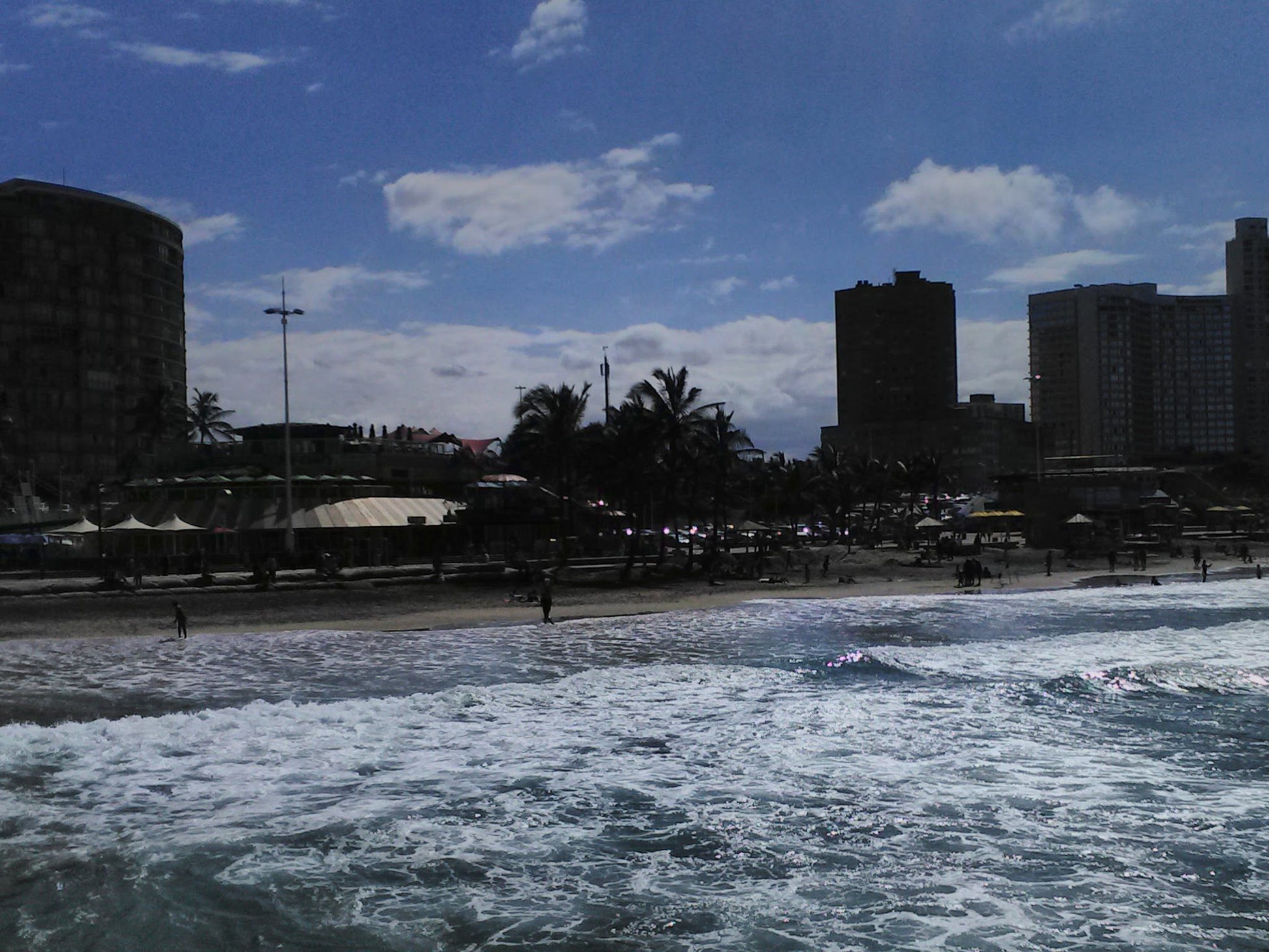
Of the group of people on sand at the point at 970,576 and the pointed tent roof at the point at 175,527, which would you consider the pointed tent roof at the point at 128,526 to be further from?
the group of people on sand at the point at 970,576

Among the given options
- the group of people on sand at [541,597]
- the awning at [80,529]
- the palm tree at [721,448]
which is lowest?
the group of people on sand at [541,597]

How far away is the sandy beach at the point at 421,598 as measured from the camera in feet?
108

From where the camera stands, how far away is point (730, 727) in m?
17.1

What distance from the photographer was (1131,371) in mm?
187250

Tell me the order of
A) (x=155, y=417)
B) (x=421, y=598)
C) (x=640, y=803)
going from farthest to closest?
(x=155, y=417) → (x=421, y=598) → (x=640, y=803)

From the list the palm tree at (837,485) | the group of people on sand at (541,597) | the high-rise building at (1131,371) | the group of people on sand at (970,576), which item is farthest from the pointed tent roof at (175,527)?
the high-rise building at (1131,371)

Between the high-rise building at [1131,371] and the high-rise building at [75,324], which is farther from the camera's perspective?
the high-rise building at [1131,371]

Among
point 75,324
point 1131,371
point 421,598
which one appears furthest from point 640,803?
point 1131,371

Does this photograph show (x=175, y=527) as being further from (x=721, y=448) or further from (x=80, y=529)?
(x=721, y=448)

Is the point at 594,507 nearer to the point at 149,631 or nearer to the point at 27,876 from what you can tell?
the point at 149,631

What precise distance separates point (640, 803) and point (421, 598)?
91.3 feet

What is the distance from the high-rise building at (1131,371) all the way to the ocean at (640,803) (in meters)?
178

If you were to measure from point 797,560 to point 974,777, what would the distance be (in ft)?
146

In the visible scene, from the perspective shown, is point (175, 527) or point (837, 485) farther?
point (837, 485)
